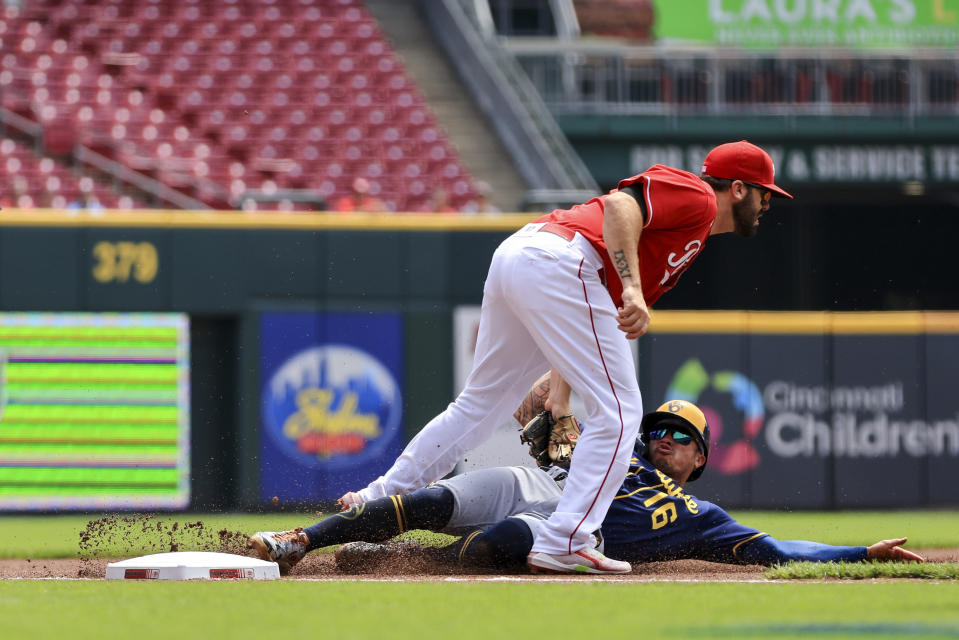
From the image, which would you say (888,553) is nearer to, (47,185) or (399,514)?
(399,514)

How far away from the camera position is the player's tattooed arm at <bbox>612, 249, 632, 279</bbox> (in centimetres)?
468

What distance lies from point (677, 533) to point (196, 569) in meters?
1.65

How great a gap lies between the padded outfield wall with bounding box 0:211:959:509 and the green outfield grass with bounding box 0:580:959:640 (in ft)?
18.1

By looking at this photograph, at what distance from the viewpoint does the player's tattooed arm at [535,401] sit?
18.4 feet

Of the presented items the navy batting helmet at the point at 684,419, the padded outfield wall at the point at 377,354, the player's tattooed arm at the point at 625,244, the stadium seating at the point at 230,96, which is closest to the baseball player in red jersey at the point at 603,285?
the player's tattooed arm at the point at 625,244

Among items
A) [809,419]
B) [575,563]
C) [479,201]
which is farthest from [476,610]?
[479,201]

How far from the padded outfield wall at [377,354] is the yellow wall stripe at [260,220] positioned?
1cm

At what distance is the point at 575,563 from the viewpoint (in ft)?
15.8

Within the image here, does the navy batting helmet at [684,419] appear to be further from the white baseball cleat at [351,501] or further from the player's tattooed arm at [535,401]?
the white baseball cleat at [351,501]

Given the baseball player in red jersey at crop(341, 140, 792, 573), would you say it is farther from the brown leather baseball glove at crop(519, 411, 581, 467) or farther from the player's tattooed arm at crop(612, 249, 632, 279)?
the brown leather baseball glove at crop(519, 411, 581, 467)

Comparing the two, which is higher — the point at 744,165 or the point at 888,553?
the point at 744,165

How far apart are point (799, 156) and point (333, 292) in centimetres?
834

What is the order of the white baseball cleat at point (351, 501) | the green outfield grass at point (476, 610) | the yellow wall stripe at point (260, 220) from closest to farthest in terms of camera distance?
the green outfield grass at point (476, 610), the white baseball cleat at point (351, 501), the yellow wall stripe at point (260, 220)

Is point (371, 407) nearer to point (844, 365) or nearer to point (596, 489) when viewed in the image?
point (844, 365)
